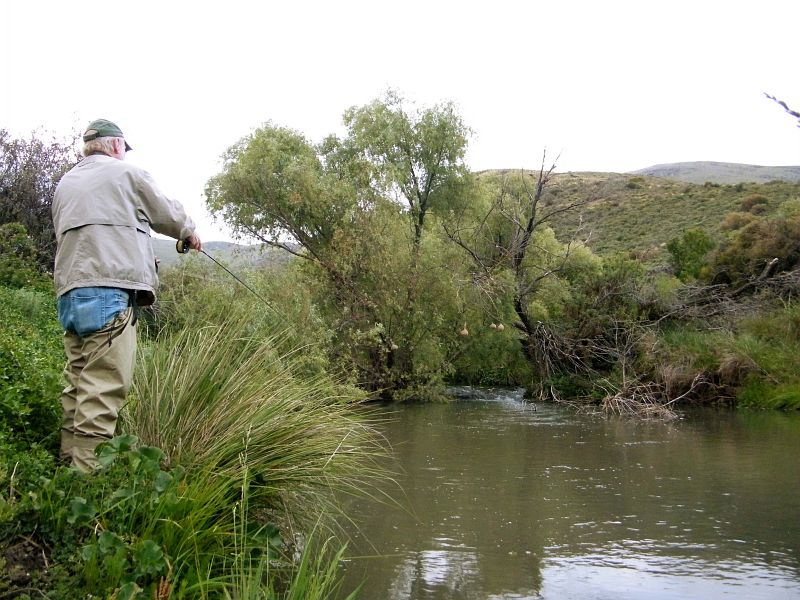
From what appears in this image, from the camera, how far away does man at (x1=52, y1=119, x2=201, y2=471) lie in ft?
13.4

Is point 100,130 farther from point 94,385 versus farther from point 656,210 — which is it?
point 656,210

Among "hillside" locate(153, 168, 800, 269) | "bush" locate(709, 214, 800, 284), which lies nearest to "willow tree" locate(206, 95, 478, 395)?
"bush" locate(709, 214, 800, 284)

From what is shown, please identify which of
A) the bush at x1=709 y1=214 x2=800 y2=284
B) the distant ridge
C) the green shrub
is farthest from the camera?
the distant ridge

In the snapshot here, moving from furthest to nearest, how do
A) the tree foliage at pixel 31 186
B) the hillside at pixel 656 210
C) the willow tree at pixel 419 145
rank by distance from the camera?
the hillside at pixel 656 210 < the willow tree at pixel 419 145 < the tree foliage at pixel 31 186

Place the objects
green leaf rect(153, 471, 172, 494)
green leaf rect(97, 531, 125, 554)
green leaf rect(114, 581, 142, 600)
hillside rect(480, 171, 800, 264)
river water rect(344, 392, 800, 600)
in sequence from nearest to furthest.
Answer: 1. green leaf rect(114, 581, 142, 600)
2. green leaf rect(97, 531, 125, 554)
3. green leaf rect(153, 471, 172, 494)
4. river water rect(344, 392, 800, 600)
5. hillside rect(480, 171, 800, 264)

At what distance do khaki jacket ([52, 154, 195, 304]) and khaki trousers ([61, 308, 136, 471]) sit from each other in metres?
0.22

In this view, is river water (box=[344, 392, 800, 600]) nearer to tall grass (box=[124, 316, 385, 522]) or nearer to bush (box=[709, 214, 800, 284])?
tall grass (box=[124, 316, 385, 522])

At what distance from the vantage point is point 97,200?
13.9 ft

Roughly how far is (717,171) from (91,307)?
10291 centimetres

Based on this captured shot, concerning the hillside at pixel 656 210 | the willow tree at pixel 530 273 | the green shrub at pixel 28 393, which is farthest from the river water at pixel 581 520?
the hillside at pixel 656 210

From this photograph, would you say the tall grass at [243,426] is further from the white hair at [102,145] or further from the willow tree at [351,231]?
the willow tree at [351,231]

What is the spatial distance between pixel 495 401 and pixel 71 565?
53.3 ft

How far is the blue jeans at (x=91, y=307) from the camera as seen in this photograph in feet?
13.5

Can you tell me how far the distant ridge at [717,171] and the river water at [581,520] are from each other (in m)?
80.1
